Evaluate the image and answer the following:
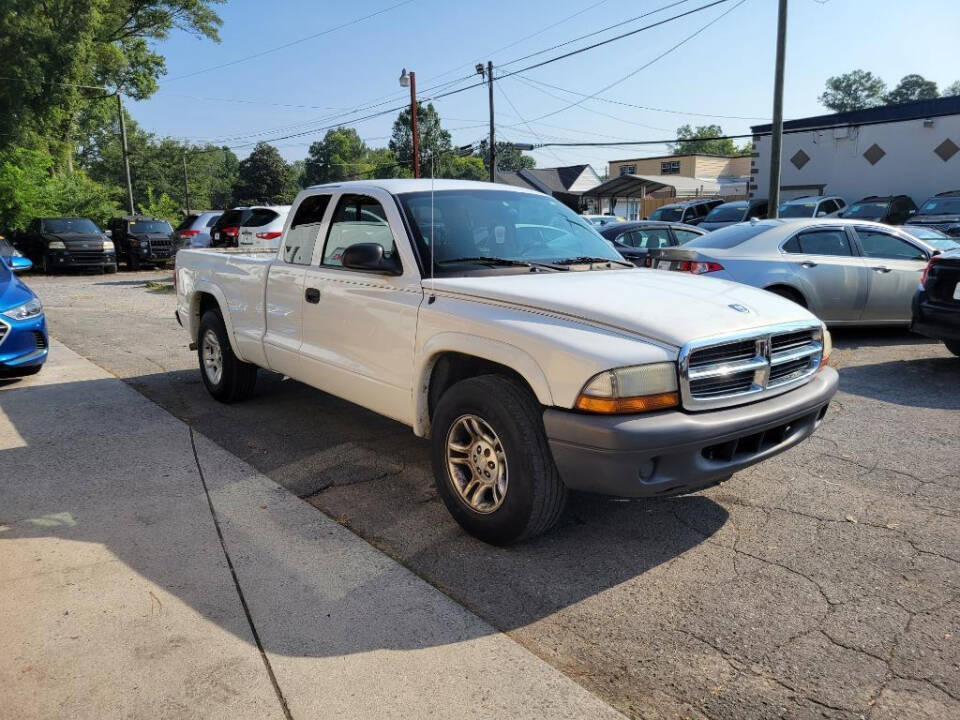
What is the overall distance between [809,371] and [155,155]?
97744 millimetres

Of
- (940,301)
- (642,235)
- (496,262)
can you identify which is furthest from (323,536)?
(642,235)

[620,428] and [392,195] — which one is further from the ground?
[392,195]

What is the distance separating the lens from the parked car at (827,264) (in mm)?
8242

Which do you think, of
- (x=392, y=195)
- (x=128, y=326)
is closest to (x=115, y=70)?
(x=128, y=326)

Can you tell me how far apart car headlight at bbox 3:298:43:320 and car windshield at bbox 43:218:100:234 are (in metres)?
17.2

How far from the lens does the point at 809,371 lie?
386 cm

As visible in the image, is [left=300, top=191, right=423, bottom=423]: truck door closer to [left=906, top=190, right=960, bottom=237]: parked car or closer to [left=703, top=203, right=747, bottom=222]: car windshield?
[left=906, top=190, right=960, bottom=237]: parked car

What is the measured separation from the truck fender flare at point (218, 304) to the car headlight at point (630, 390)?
3.69m

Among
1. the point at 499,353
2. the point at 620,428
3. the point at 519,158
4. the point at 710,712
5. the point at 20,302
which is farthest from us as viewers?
the point at 519,158

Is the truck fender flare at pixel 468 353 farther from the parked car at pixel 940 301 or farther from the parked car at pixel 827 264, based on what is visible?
the parked car at pixel 940 301

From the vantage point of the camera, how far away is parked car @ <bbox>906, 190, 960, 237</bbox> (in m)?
15.9

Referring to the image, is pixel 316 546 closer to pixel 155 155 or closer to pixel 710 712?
pixel 710 712

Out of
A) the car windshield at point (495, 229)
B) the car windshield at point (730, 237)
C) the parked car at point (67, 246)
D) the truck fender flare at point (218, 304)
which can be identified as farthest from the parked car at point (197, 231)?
the car windshield at point (495, 229)

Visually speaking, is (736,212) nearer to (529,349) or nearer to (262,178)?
(529,349)
